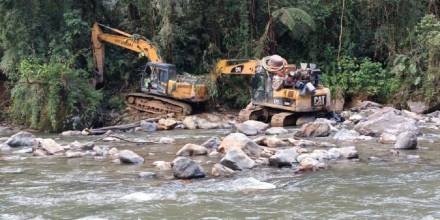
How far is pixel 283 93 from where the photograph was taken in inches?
687

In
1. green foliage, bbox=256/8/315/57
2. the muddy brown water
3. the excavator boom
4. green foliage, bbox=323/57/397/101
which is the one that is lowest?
the muddy brown water

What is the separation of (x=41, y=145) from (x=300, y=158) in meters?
5.62

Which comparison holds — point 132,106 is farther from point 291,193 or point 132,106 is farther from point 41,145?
point 291,193

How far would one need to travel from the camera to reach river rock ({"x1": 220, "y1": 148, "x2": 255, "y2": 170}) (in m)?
10.4

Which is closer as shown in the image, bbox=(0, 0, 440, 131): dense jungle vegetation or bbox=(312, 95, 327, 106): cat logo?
bbox=(312, 95, 327, 106): cat logo

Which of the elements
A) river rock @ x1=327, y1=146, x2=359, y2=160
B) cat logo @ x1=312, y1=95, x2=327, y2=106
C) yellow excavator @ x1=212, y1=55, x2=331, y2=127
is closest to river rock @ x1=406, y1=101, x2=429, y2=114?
yellow excavator @ x1=212, y1=55, x2=331, y2=127

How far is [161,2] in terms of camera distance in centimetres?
2097

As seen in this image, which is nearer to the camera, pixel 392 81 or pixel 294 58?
pixel 392 81

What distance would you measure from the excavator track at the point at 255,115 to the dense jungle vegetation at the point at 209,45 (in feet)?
8.50

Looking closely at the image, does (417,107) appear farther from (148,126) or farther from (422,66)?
(148,126)

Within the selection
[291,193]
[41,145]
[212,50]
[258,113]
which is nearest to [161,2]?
[212,50]

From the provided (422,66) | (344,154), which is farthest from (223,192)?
(422,66)

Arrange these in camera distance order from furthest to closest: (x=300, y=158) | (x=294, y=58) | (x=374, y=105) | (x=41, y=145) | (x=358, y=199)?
1. (x=294, y=58)
2. (x=374, y=105)
3. (x=41, y=145)
4. (x=300, y=158)
5. (x=358, y=199)

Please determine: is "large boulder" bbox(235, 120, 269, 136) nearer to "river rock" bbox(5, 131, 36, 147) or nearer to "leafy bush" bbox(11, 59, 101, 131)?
"river rock" bbox(5, 131, 36, 147)
